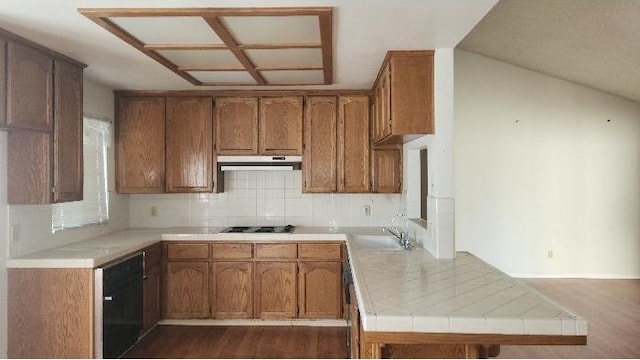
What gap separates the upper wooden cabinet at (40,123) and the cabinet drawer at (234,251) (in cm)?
128

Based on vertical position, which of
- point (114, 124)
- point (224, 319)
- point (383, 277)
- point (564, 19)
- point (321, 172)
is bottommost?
point (224, 319)

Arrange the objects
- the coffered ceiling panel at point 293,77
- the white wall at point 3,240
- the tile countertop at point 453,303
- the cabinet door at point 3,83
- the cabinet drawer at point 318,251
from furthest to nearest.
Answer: the cabinet drawer at point 318,251 → the coffered ceiling panel at point 293,77 → the white wall at point 3,240 → the cabinet door at point 3,83 → the tile countertop at point 453,303

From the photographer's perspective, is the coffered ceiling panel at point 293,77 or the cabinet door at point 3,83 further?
the coffered ceiling panel at point 293,77

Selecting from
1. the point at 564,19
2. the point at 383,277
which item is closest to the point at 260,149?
the point at 383,277

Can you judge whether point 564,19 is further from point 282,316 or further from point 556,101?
point 282,316

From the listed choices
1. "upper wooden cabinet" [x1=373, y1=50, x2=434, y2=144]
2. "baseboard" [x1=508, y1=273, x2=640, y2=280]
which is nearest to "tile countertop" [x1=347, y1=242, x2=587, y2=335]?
"upper wooden cabinet" [x1=373, y1=50, x2=434, y2=144]

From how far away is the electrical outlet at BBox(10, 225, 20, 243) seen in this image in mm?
2686

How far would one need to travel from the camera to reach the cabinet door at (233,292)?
378 cm

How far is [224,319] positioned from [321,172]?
169 cm

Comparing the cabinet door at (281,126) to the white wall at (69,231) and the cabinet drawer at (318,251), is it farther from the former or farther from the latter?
the white wall at (69,231)

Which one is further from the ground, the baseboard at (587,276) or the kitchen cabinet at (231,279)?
the kitchen cabinet at (231,279)

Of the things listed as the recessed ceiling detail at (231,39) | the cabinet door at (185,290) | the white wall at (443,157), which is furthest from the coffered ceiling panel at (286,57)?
the cabinet door at (185,290)

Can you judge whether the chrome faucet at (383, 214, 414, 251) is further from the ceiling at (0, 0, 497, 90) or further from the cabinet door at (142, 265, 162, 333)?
the cabinet door at (142, 265, 162, 333)

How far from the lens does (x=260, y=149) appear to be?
13.3ft
